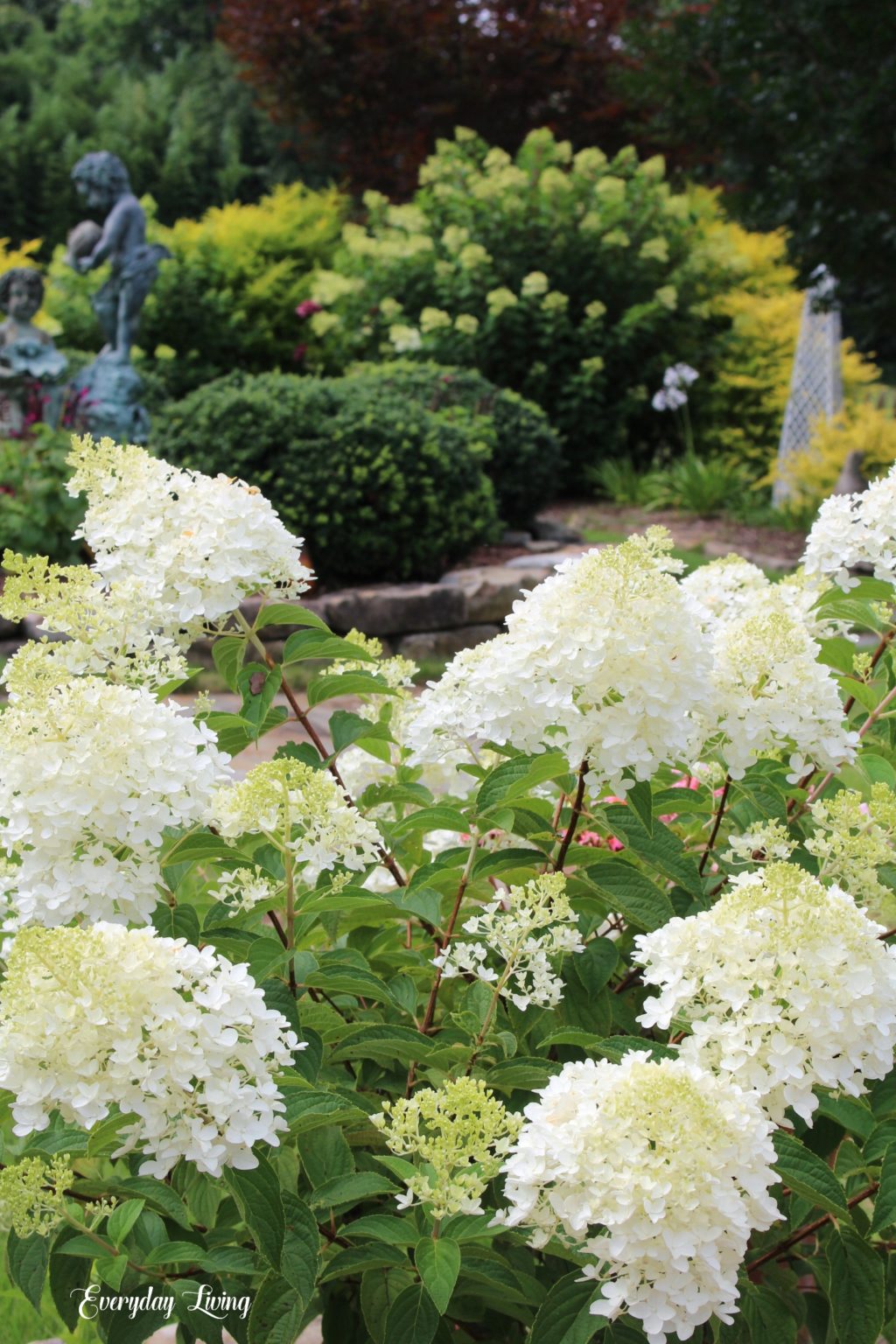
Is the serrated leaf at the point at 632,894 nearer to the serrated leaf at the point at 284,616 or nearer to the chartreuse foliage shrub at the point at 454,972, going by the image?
the chartreuse foliage shrub at the point at 454,972

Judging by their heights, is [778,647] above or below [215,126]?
above

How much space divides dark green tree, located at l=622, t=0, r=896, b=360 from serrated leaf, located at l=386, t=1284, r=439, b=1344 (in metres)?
6.92

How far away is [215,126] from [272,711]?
1882 cm

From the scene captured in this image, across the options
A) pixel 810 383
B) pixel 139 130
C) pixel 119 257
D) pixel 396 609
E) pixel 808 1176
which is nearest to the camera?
pixel 808 1176

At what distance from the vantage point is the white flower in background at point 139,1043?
1.10 m

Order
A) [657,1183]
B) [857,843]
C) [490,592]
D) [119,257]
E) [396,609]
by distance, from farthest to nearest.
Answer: [119,257]
[490,592]
[396,609]
[857,843]
[657,1183]

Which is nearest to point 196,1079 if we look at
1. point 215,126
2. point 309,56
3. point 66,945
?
point 66,945

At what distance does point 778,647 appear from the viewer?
1.55 m

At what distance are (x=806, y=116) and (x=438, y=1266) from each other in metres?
7.43

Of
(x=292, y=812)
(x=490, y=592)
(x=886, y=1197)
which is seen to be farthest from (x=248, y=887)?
(x=490, y=592)

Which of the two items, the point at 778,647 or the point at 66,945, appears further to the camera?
the point at 778,647

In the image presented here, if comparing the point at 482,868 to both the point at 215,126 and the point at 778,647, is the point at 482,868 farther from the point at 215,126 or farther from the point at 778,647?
the point at 215,126

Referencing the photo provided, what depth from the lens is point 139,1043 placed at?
1101 mm

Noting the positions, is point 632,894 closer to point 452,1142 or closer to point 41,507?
point 452,1142
